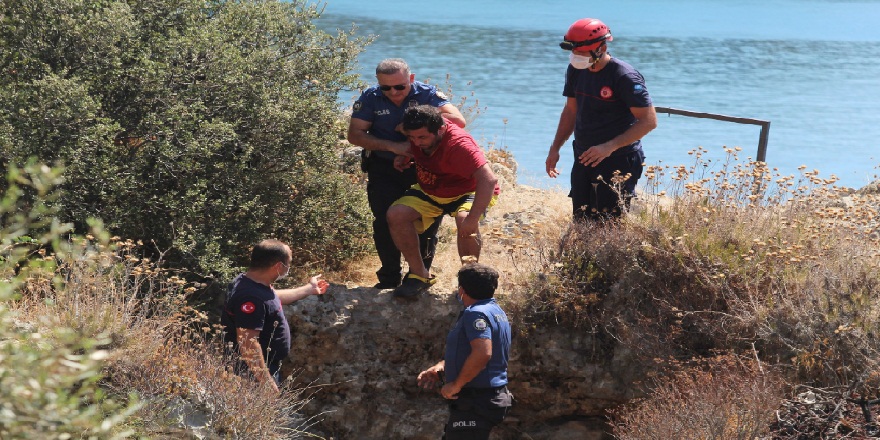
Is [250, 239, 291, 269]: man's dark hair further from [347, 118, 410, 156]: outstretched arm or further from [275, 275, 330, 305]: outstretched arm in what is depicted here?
[347, 118, 410, 156]: outstretched arm

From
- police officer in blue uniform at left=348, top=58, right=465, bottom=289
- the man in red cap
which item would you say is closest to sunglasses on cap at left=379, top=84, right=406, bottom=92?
police officer in blue uniform at left=348, top=58, right=465, bottom=289

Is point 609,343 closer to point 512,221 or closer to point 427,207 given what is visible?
point 427,207

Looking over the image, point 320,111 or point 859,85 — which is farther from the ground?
point 320,111

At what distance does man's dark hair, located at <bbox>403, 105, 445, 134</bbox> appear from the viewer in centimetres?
631

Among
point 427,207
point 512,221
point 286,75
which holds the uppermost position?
point 286,75

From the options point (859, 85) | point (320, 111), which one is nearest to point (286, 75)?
point (320, 111)

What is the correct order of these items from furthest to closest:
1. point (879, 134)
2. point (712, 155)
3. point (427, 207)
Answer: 1. point (879, 134)
2. point (712, 155)
3. point (427, 207)

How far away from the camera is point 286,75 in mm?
8219

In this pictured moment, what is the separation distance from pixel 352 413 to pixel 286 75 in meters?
2.77

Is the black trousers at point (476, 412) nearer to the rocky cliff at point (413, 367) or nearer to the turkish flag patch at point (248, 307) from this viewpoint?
the turkish flag patch at point (248, 307)

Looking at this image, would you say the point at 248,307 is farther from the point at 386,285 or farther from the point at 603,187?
the point at 603,187

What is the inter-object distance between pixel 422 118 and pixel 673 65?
24806mm

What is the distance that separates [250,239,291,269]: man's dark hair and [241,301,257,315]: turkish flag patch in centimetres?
22

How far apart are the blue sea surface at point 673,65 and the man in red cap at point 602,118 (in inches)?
82.6
